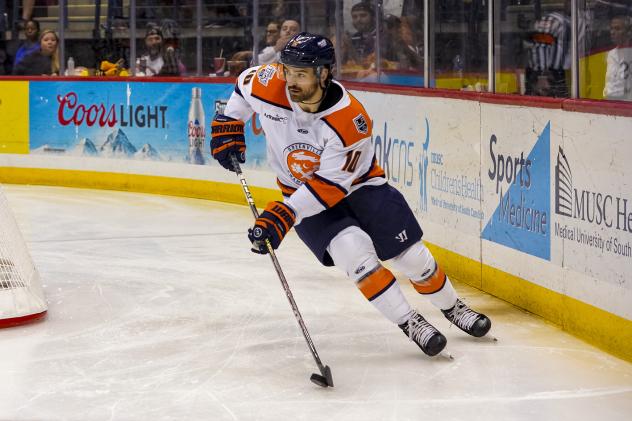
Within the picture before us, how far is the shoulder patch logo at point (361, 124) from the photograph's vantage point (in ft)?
12.0

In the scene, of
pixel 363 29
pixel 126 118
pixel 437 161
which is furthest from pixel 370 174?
pixel 126 118

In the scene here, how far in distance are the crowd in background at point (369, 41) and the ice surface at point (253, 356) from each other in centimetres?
107

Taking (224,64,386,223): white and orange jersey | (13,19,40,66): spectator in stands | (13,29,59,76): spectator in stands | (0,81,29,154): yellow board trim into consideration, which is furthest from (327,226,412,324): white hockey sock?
(13,19,40,66): spectator in stands

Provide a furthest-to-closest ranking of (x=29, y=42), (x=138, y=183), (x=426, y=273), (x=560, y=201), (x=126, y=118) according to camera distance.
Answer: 1. (x=29, y=42)
2. (x=126, y=118)
3. (x=138, y=183)
4. (x=560, y=201)
5. (x=426, y=273)

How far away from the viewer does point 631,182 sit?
3801 mm

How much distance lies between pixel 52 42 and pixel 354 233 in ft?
20.5

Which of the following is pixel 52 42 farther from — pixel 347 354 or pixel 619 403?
pixel 619 403

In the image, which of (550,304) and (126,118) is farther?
(126,118)

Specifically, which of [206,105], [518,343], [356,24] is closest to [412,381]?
[518,343]

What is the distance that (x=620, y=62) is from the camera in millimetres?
4133

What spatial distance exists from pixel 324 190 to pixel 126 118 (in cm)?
561

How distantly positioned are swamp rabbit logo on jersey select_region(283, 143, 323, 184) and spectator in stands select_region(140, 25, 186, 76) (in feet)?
17.2

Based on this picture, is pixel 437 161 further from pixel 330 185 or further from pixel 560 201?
pixel 330 185

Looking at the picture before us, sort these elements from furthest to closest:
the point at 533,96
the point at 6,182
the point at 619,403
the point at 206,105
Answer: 1. the point at 6,182
2. the point at 206,105
3. the point at 533,96
4. the point at 619,403
